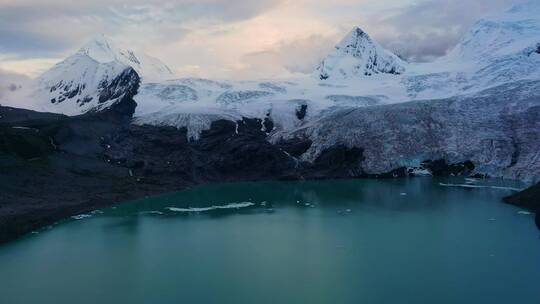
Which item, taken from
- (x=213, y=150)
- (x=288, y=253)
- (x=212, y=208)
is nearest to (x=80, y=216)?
(x=212, y=208)

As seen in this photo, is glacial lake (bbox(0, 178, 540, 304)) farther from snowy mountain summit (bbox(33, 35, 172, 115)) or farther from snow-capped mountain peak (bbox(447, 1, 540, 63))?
snow-capped mountain peak (bbox(447, 1, 540, 63))

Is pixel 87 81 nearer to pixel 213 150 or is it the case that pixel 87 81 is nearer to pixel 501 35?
pixel 213 150

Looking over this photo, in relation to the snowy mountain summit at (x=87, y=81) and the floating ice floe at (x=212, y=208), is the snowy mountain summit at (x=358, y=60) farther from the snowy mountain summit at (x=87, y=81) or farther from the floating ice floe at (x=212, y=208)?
the floating ice floe at (x=212, y=208)

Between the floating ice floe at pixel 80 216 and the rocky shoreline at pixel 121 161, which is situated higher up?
the rocky shoreline at pixel 121 161

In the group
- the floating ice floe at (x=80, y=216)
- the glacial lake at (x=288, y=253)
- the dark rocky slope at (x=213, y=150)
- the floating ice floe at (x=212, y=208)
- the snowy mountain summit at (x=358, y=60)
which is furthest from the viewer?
the snowy mountain summit at (x=358, y=60)

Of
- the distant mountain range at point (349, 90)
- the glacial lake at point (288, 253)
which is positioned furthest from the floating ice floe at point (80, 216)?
the distant mountain range at point (349, 90)

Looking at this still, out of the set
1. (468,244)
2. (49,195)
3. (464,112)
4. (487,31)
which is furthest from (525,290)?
(487,31)
